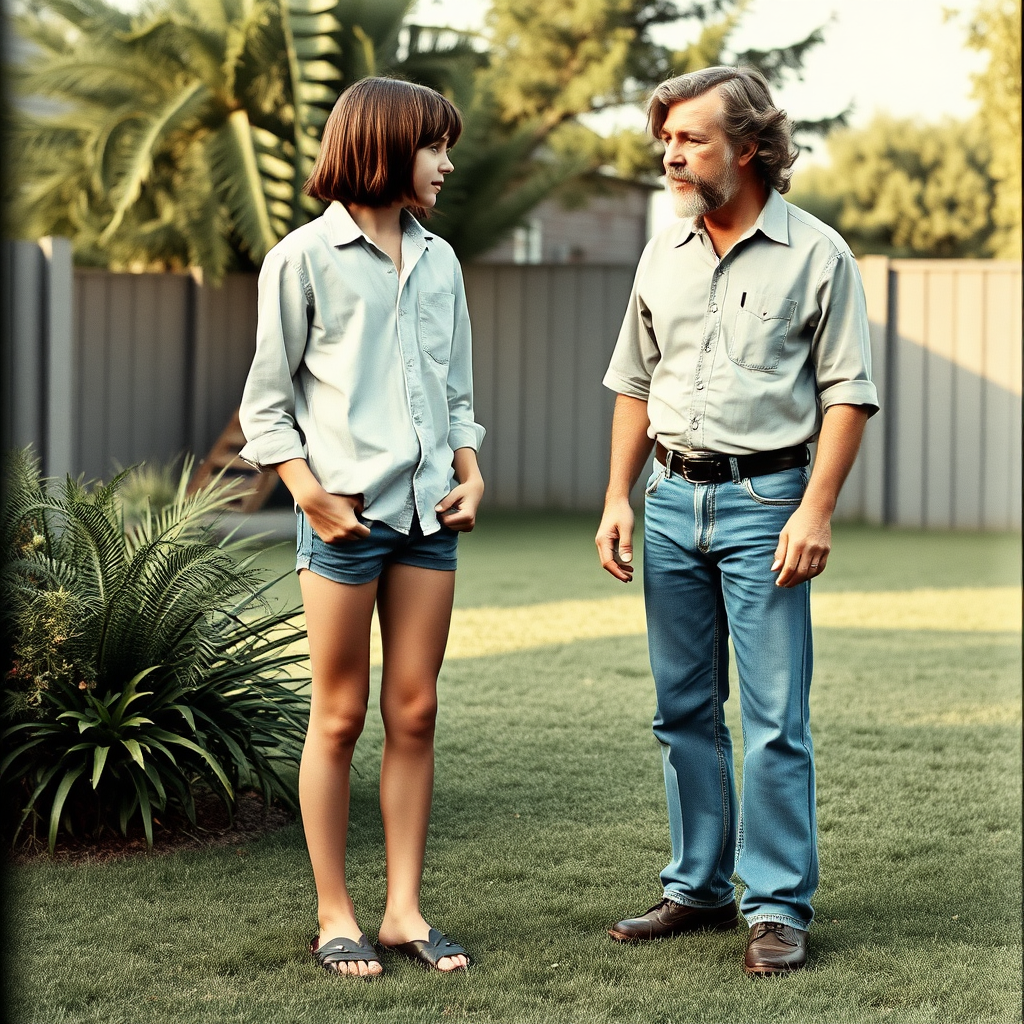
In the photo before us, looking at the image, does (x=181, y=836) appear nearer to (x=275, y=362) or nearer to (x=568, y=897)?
(x=568, y=897)

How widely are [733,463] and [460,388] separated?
55 centimetres

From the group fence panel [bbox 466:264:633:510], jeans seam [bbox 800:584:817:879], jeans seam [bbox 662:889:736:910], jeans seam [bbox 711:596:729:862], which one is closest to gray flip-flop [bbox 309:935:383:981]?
jeans seam [bbox 662:889:736:910]

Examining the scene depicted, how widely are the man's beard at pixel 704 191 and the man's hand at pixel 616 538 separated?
60 cm

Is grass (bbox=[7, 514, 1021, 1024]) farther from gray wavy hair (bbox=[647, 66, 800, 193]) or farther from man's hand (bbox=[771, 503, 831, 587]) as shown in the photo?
gray wavy hair (bbox=[647, 66, 800, 193])

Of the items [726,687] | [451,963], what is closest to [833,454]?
[726,687]

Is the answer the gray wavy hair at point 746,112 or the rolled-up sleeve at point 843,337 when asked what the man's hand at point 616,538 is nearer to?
the rolled-up sleeve at point 843,337

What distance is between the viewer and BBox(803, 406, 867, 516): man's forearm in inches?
99.4

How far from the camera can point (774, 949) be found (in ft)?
8.47

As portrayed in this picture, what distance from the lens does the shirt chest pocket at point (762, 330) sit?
2.58 meters

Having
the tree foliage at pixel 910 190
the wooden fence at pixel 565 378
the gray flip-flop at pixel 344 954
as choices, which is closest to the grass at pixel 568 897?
the gray flip-flop at pixel 344 954

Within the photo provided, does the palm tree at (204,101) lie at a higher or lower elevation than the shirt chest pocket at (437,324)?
higher

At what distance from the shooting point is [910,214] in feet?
120

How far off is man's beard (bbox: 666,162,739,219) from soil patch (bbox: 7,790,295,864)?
71.3 inches

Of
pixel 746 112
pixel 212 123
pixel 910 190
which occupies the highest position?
pixel 910 190
